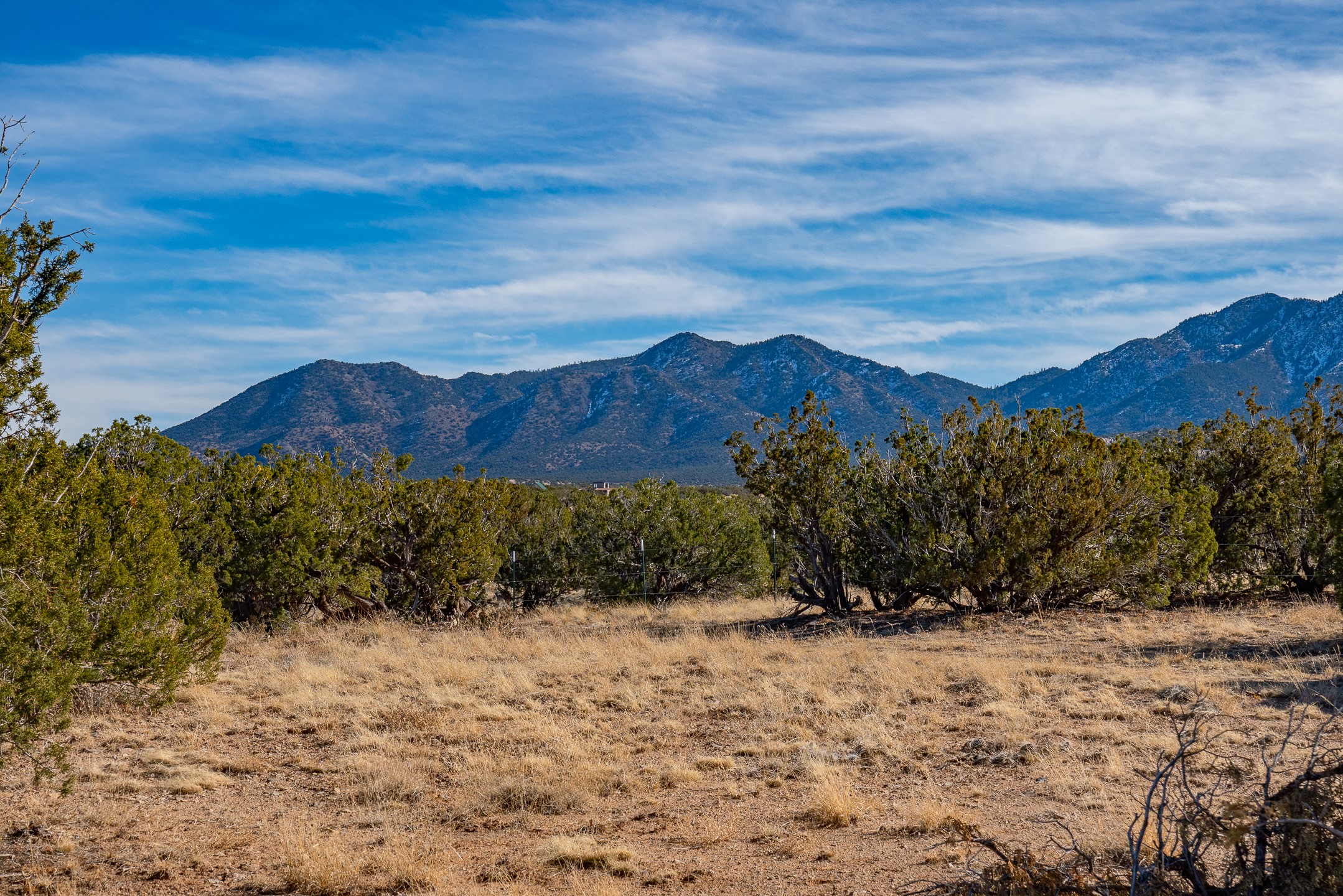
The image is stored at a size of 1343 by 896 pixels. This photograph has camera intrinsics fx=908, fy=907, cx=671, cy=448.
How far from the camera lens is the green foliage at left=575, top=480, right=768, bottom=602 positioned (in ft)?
72.7

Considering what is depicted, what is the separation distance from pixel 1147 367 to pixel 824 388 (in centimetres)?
6933

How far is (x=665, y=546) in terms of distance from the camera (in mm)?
22219

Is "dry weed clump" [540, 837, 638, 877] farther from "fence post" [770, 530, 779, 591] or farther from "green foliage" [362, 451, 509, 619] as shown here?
"fence post" [770, 530, 779, 591]

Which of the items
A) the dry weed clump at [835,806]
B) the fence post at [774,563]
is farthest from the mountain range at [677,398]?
the dry weed clump at [835,806]

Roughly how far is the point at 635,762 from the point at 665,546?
13.7 meters

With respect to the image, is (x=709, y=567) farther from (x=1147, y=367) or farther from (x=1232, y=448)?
(x=1147, y=367)

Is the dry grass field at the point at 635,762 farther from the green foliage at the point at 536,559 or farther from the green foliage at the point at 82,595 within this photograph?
the green foliage at the point at 536,559

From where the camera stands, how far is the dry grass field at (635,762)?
615 cm

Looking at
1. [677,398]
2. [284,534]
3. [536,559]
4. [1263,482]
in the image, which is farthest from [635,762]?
[677,398]

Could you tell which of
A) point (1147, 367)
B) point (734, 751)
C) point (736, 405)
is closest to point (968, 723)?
point (734, 751)

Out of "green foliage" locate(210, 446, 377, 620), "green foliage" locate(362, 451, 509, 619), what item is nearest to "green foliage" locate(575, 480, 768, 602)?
"green foliage" locate(362, 451, 509, 619)

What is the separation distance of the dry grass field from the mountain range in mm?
101051

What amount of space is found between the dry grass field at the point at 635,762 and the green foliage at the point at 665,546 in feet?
25.4

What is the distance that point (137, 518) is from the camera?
10.7 metres
